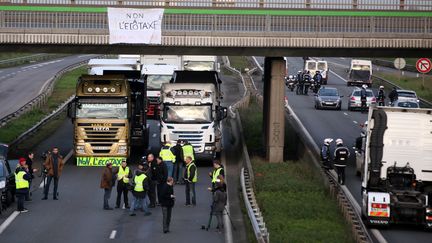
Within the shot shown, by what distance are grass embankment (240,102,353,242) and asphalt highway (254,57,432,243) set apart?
4.69 ft

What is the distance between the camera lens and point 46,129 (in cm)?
Answer: 5506

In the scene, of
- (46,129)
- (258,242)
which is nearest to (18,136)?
(46,129)

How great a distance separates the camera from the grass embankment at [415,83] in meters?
75.8

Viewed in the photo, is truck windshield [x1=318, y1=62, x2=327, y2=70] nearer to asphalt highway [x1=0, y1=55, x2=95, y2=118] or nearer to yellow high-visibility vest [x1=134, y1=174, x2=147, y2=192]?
asphalt highway [x1=0, y1=55, x2=95, y2=118]

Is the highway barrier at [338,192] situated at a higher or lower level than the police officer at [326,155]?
lower

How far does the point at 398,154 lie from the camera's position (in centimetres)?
3070

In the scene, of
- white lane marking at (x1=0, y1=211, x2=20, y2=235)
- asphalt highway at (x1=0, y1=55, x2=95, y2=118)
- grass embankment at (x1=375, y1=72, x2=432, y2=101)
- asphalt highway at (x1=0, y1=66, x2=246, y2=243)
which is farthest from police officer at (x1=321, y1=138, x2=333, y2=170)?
grass embankment at (x1=375, y1=72, x2=432, y2=101)

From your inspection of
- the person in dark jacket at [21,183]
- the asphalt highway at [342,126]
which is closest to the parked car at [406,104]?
the asphalt highway at [342,126]

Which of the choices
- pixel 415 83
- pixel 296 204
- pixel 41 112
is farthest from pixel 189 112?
pixel 415 83

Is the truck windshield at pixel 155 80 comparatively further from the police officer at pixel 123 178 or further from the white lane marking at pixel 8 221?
the white lane marking at pixel 8 221

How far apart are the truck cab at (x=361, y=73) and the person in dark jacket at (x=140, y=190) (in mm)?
51776

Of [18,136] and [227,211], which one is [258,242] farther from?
[18,136]

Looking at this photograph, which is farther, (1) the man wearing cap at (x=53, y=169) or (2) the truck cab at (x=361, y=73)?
(2) the truck cab at (x=361, y=73)

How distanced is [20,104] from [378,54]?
1180 inches
